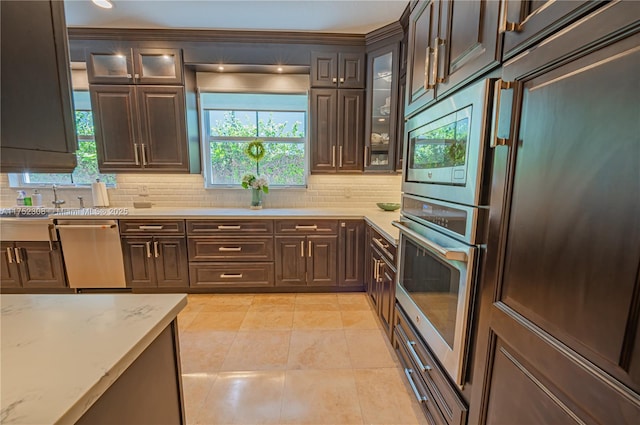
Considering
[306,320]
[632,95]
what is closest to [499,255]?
[632,95]

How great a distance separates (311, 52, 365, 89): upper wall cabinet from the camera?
289 cm

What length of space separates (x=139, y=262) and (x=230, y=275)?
3.15ft

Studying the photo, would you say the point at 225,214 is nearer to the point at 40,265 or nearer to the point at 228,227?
the point at 228,227

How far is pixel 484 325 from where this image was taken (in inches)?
36.1

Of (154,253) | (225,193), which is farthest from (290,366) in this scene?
(225,193)

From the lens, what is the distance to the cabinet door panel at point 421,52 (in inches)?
50.7

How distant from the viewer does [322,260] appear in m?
2.95

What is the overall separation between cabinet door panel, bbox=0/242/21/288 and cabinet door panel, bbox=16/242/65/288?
2.2 inches

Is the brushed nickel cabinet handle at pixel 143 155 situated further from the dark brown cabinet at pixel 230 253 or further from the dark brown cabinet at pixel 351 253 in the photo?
the dark brown cabinet at pixel 351 253

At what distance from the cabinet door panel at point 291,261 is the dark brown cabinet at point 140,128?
1.39m

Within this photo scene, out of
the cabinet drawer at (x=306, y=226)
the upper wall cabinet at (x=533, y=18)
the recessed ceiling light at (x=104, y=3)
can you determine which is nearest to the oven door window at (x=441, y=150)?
the upper wall cabinet at (x=533, y=18)

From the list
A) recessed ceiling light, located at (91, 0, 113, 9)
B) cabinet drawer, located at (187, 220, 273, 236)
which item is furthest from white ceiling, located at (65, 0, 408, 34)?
cabinet drawer, located at (187, 220, 273, 236)

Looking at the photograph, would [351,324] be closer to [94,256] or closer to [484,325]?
[484,325]

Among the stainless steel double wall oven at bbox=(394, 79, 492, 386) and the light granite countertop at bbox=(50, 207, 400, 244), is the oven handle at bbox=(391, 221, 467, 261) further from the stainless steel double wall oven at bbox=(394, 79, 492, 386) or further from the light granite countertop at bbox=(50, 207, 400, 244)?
the light granite countertop at bbox=(50, 207, 400, 244)
